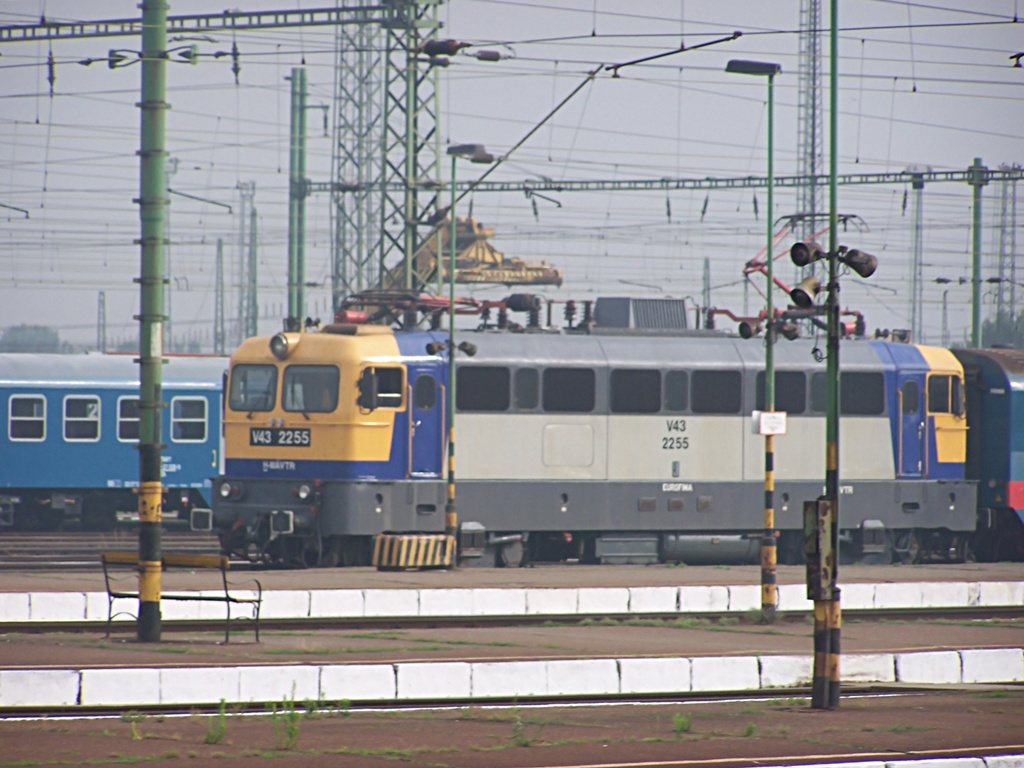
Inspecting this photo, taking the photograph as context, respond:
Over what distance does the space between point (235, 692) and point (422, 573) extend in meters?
13.3

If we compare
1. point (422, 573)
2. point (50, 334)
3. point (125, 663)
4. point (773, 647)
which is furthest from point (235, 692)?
point (50, 334)

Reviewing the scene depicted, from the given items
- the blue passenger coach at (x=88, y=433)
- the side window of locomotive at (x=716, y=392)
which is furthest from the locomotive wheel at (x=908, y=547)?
the blue passenger coach at (x=88, y=433)

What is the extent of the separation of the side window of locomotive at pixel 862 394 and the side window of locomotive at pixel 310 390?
9014mm

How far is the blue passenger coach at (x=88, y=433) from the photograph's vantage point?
3509cm

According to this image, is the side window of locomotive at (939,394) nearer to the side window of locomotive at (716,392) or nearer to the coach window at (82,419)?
the side window of locomotive at (716,392)

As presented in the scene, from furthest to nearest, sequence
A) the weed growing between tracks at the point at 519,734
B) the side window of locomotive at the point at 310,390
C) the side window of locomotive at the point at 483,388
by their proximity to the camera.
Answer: the side window of locomotive at the point at 483,388
the side window of locomotive at the point at 310,390
the weed growing between tracks at the point at 519,734

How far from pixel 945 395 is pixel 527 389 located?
8.74 m

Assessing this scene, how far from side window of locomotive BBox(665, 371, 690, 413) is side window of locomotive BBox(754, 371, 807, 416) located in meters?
1.51

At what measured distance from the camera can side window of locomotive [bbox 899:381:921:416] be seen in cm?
3153

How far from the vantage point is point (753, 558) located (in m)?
31.2

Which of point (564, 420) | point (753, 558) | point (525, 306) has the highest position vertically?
point (525, 306)

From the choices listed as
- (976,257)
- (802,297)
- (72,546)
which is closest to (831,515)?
(802,297)

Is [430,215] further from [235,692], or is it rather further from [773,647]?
[235,692]

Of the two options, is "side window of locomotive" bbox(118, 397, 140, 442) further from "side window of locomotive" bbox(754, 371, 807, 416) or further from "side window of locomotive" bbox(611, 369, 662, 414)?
"side window of locomotive" bbox(754, 371, 807, 416)
